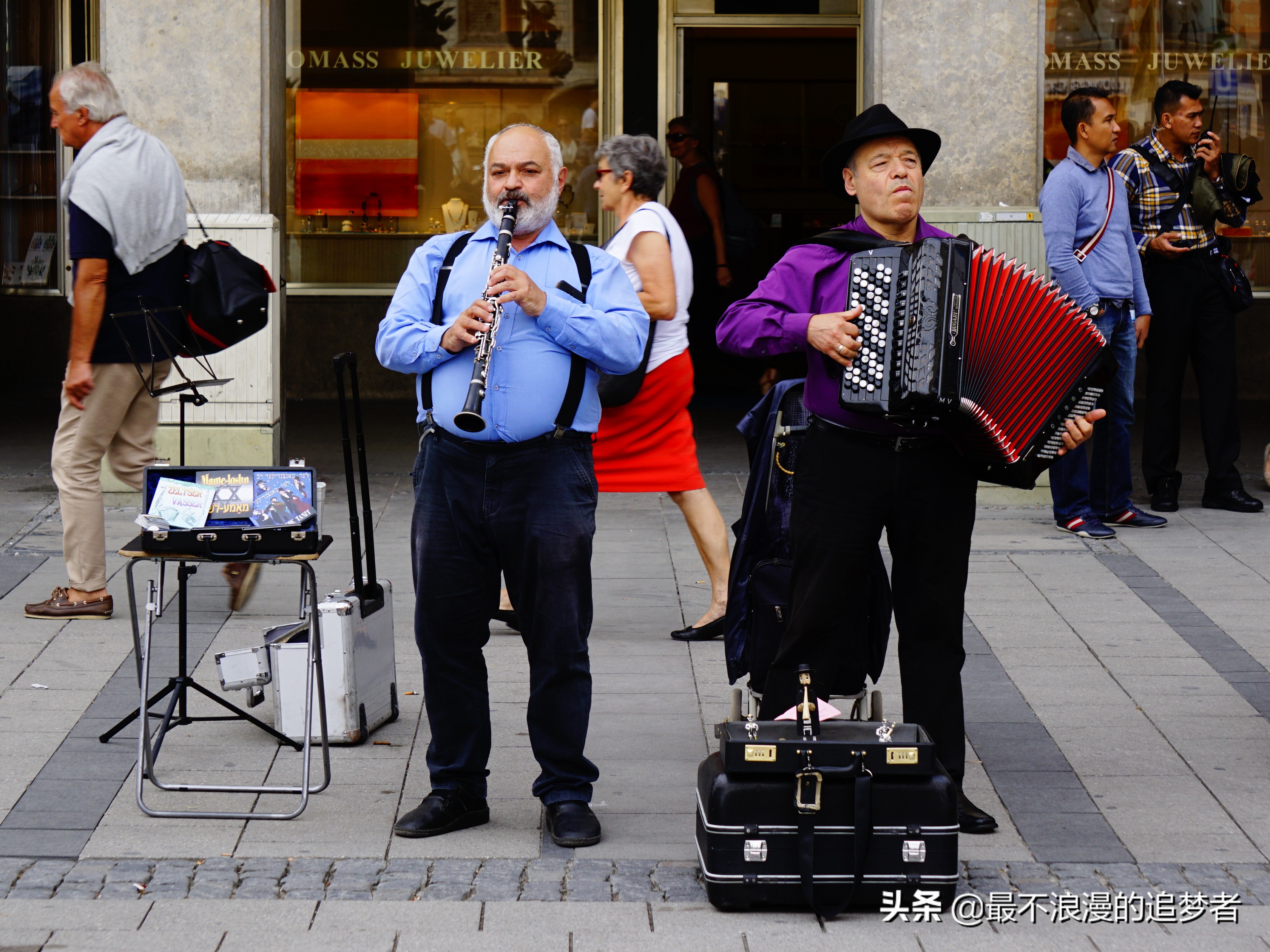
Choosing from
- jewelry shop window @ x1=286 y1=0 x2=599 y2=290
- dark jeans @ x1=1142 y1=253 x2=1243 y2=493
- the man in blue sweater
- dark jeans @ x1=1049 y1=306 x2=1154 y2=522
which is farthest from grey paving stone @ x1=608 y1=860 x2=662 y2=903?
jewelry shop window @ x1=286 y1=0 x2=599 y2=290

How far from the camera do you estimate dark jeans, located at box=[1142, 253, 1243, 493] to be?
8641 mm

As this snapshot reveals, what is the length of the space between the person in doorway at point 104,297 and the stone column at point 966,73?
394 cm

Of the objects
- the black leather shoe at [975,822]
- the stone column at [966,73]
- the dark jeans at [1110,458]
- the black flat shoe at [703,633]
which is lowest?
the black leather shoe at [975,822]

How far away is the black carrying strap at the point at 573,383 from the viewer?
4.19 m

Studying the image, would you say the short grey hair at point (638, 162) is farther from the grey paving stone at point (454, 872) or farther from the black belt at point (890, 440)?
the grey paving stone at point (454, 872)

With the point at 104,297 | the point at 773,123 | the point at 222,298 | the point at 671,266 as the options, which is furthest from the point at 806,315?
the point at 773,123

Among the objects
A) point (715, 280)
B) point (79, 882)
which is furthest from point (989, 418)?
point (715, 280)

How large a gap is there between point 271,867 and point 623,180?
9.95 feet

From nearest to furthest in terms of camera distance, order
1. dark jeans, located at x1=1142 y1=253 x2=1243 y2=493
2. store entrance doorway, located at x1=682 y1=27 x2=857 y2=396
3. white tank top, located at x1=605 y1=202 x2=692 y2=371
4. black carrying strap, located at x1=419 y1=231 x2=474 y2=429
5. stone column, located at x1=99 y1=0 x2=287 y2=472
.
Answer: black carrying strap, located at x1=419 y1=231 x2=474 y2=429 → white tank top, located at x1=605 y1=202 x2=692 y2=371 → stone column, located at x1=99 y1=0 x2=287 y2=472 → dark jeans, located at x1=1142 y1=253 x2=1243 y2=493 → store entrance doorway, located at x1=682 y1=27 x2=857 y2=396

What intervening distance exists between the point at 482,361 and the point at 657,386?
2.36m

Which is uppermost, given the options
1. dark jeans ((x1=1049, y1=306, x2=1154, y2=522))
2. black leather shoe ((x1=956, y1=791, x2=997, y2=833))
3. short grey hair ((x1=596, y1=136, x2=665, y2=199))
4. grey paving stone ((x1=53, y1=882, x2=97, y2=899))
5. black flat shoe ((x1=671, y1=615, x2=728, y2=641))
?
short grey hair ((x1=596, y1=136, x2=665, y2=199))

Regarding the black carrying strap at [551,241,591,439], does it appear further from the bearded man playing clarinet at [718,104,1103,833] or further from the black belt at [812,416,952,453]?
the black belt at [812,416,952,453]

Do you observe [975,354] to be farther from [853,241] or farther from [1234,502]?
[1234,502]

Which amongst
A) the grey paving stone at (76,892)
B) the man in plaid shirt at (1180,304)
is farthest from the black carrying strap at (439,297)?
the man in plaid shirt at (1180,304)
